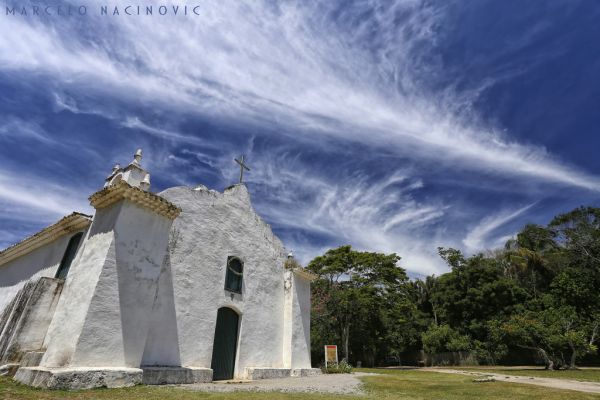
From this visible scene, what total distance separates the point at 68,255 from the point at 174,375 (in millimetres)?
5284

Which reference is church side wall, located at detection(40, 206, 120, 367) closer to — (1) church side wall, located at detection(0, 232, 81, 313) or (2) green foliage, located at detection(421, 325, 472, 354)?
(1) church side wall, located at detection(0, 232, 81, 313)

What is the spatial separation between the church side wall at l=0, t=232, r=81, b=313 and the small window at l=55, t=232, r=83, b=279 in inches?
7.4

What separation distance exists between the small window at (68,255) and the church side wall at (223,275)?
3089 millimetres

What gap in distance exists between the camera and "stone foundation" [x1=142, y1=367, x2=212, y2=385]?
8.14m

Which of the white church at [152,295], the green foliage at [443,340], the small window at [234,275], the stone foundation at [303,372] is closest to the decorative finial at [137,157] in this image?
A: the white church at [152,295]

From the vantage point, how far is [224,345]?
11.4 m

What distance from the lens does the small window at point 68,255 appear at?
10.5 m

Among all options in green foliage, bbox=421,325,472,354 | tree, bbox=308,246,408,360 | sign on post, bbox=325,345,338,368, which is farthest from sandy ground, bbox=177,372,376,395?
green foliage, bbox=421,325,472,354

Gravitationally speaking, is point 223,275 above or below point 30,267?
below

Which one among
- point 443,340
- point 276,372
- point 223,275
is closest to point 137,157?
→ point 223,275

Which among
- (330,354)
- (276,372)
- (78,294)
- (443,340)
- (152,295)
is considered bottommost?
(276,372)

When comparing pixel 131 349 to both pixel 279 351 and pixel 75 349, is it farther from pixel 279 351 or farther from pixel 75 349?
pixel 279 351

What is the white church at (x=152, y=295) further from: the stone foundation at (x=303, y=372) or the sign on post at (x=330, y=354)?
the sign on post at (x=330, y=354)

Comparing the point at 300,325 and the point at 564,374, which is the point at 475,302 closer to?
the point at 564,374
